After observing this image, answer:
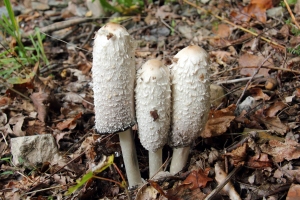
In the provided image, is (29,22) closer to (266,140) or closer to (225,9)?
(225,9)

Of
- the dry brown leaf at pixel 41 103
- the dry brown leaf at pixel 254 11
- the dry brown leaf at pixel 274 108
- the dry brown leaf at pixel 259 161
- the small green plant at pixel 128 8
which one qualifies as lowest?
the dry brown leaf at pixel 259 161

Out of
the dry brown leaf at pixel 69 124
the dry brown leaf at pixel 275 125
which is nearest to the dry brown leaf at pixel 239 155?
the dry brown leaf at pixel 275 125

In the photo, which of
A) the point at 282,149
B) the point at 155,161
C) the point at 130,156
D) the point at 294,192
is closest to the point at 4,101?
the point at 130,156

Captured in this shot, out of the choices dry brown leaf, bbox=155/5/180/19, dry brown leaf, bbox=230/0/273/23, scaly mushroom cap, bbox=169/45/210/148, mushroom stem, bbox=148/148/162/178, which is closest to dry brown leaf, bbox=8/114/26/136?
mushroom stem, bbox=148/148/162/178

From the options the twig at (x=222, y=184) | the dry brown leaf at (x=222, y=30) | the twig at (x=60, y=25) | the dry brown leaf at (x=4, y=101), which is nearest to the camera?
the twig at (x=222, y=184)

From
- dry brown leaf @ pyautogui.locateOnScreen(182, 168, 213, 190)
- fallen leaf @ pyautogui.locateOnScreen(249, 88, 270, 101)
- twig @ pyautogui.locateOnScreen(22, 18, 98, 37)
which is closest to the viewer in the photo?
dry brown leaf @ pyautogui.locateOnScreen(182, 168, 213, 190)

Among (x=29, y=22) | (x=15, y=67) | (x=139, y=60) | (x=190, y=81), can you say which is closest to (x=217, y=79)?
(x=139, y=60)

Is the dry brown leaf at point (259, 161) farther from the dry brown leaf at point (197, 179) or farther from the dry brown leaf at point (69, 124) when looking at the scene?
the dry brown leaf at point (69, 124)

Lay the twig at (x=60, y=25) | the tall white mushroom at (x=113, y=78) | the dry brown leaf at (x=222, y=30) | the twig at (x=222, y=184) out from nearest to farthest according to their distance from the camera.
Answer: the tall white mushroom at (x=113, y=78) → the twig at (x=222, y=184) → the dry brown leaf at (x=222, y=30) → the twig at (x=60, y=25)

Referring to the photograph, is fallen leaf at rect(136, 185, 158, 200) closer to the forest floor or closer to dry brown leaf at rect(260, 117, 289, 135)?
the forest floor
